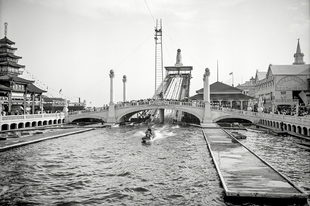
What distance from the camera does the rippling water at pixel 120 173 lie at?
1612cm

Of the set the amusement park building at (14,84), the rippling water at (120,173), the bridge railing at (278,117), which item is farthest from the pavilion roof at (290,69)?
the amusement park building at (14,84)

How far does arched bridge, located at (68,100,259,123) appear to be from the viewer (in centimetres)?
5591

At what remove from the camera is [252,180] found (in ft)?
52.9

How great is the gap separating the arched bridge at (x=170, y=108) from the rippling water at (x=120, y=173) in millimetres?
21122

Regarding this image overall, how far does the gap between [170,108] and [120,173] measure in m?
39.1

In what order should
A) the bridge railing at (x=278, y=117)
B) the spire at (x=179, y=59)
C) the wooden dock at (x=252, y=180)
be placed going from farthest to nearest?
the spire at (x=179, y=59)
the bridge railing at (x=278, y=117)
the wooden dock at (x=252, y=180)

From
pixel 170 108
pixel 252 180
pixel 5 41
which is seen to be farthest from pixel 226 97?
pixel 252 180

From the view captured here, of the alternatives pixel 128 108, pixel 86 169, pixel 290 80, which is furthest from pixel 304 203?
pixel 290 80

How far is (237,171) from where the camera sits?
18125 millimetres

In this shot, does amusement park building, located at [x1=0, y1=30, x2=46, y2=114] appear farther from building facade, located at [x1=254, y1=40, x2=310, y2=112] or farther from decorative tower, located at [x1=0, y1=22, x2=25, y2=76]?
building facade, located at [x1=254, y1=40, x2=310, y2=112]

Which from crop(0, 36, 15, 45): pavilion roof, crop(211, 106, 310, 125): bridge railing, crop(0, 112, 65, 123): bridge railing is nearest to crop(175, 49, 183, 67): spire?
crop(211, 106, 310, 125): bridge railing

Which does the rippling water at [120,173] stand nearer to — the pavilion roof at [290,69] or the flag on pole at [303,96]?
the flag on pole at [303,96]

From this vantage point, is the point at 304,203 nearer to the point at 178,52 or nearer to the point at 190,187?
the point at 190,187

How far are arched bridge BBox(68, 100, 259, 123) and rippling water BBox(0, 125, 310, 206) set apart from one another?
21.1m
